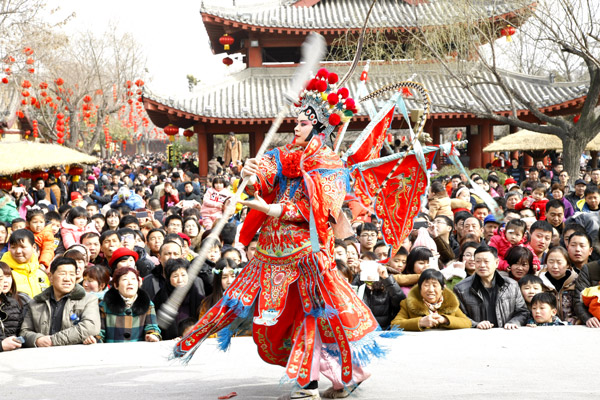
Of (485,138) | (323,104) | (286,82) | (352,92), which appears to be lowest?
(485,138)

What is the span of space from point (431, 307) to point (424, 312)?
0.06m

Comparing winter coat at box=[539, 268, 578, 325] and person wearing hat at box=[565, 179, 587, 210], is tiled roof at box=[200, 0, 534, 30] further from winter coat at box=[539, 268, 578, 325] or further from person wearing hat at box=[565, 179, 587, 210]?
winter coat at box=[539, 268, 578, 325]

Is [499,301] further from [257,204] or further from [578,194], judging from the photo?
[578,194]

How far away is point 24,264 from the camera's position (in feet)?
18.6

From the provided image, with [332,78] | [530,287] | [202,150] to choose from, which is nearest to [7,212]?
[332,78]

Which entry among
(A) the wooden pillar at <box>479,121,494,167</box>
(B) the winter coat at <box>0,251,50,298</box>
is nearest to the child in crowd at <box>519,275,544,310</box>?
(B) the winter coat at <box>0,251,50,298</box>

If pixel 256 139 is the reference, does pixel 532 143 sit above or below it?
below

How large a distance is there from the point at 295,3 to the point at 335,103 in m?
19.2

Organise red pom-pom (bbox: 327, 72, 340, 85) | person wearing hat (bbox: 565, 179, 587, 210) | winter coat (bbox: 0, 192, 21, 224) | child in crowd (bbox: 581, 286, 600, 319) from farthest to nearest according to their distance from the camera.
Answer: person wearing hat (bbox: 565, 179, 587, 210) → winter coat (bbox: 0, 192, 21, 224) → child in crowd (bbox: 581, 286, 600, 319) → red pom-pom (bbox: 327, 72, 340, 85)

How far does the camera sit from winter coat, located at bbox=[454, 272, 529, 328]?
5.12m

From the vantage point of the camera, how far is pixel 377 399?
3635mm

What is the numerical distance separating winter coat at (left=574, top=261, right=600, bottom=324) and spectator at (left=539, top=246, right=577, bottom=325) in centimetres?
6

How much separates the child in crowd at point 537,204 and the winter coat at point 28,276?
18.6ft

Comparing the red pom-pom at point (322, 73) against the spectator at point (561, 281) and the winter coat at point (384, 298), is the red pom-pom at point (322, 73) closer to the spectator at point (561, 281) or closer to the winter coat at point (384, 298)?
the winter coat at point (384, 298)
